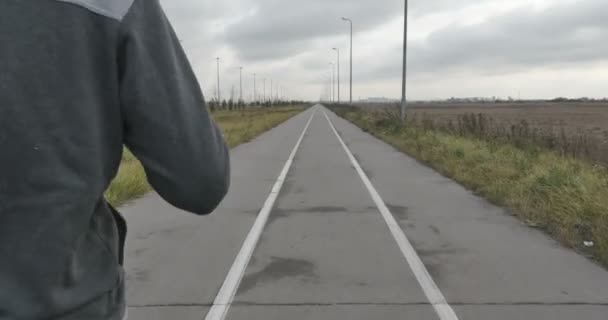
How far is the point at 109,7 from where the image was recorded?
1.10m

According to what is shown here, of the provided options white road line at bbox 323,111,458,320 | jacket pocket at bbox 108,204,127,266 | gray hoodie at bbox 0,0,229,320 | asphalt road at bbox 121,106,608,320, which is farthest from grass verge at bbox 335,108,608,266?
gray hoodie at bbox 0,0,229,320

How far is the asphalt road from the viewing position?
4492 mm

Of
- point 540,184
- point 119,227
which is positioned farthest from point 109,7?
point 540,184

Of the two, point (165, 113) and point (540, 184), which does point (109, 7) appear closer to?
point (165, 113)

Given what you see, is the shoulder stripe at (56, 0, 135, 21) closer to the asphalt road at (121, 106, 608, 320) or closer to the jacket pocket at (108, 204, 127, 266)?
the jacket pocket at (108, 204, 127, 266)

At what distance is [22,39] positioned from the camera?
1044mm

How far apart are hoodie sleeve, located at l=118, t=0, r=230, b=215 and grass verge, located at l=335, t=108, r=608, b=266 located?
556 cm

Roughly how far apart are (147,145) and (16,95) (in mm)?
267

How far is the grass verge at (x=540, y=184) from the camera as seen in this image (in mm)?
6951

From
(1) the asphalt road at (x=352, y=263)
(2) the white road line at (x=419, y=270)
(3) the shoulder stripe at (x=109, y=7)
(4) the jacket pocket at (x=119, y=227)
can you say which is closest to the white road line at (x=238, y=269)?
(1) the asphalt road at (x=352, y=263)

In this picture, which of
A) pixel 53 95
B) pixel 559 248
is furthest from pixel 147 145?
pixel 559 248

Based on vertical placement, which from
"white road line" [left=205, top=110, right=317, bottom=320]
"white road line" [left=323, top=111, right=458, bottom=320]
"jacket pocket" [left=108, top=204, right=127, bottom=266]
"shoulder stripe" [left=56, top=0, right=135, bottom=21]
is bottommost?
"white road line" [left=205, top=110, right=317, bottom=320]

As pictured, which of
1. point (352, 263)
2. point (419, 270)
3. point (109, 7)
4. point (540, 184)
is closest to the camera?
point (109, 7)

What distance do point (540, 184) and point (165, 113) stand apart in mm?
9544
